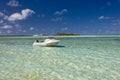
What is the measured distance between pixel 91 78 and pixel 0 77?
425 cm

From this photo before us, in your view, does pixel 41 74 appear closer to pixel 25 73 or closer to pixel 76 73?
pixel 25 73

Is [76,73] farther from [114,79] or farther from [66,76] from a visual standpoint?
[114,79]

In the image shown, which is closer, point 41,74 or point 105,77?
point 105,77

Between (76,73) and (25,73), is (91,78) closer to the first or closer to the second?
(76,73)

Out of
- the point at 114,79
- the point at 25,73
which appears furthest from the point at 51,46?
the point at 114,79

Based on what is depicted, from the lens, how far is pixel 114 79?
A: 904cm

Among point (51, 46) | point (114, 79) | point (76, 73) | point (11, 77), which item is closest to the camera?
point (114, 79)

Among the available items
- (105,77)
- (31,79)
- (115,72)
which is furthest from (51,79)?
(115,72)

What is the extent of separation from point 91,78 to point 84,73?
3.45 feet

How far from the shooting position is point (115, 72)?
34.1 ft

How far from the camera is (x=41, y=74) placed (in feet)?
33.4

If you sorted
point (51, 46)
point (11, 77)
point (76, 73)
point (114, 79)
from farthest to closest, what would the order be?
1. point (51, 46)
2. point (76, 73)
3. point (11, 77)
4. point (114, 79)

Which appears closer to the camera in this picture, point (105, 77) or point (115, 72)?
point (105, 77)

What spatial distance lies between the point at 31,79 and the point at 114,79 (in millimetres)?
3665
